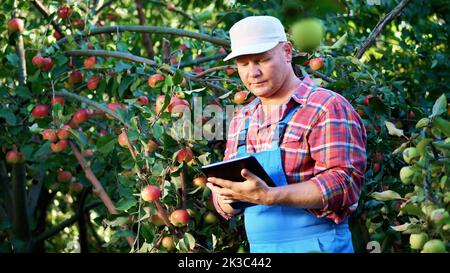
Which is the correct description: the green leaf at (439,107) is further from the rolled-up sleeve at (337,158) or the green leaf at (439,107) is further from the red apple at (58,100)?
the red apple at (58,100)

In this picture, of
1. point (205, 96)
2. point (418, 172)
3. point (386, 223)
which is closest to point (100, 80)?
point (205, 96)

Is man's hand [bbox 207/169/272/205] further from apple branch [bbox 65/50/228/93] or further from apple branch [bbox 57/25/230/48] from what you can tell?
apple branch [bbox 57/25/230/48]

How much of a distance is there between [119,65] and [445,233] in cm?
174

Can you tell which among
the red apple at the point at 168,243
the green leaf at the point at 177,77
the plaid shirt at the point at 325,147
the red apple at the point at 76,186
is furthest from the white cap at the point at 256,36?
the red apple at the point at 76,186

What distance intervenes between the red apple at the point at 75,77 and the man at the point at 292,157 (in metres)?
1.41

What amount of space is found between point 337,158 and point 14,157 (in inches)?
73.8

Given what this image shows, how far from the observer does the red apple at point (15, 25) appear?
11.8 ft

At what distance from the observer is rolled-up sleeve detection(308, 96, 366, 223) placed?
2.03 metres

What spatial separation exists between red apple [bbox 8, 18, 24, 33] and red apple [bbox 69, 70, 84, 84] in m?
0.32

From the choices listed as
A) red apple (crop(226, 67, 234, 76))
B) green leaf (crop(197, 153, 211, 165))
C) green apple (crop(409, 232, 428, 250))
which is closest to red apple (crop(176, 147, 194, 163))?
green leaf (crop(197, 153, 211, 165))

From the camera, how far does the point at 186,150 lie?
2.88m

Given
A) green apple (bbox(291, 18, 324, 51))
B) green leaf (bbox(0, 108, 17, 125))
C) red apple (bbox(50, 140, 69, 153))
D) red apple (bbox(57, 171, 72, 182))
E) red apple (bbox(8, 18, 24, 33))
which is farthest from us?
red apple (bbox(57, 171, 72, 182))

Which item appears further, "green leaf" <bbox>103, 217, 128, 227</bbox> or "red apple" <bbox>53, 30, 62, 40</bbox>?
"red apple" <bbox>53, 30, 62, 40</bbox>

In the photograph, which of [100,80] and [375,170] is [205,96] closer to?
[100,80]
